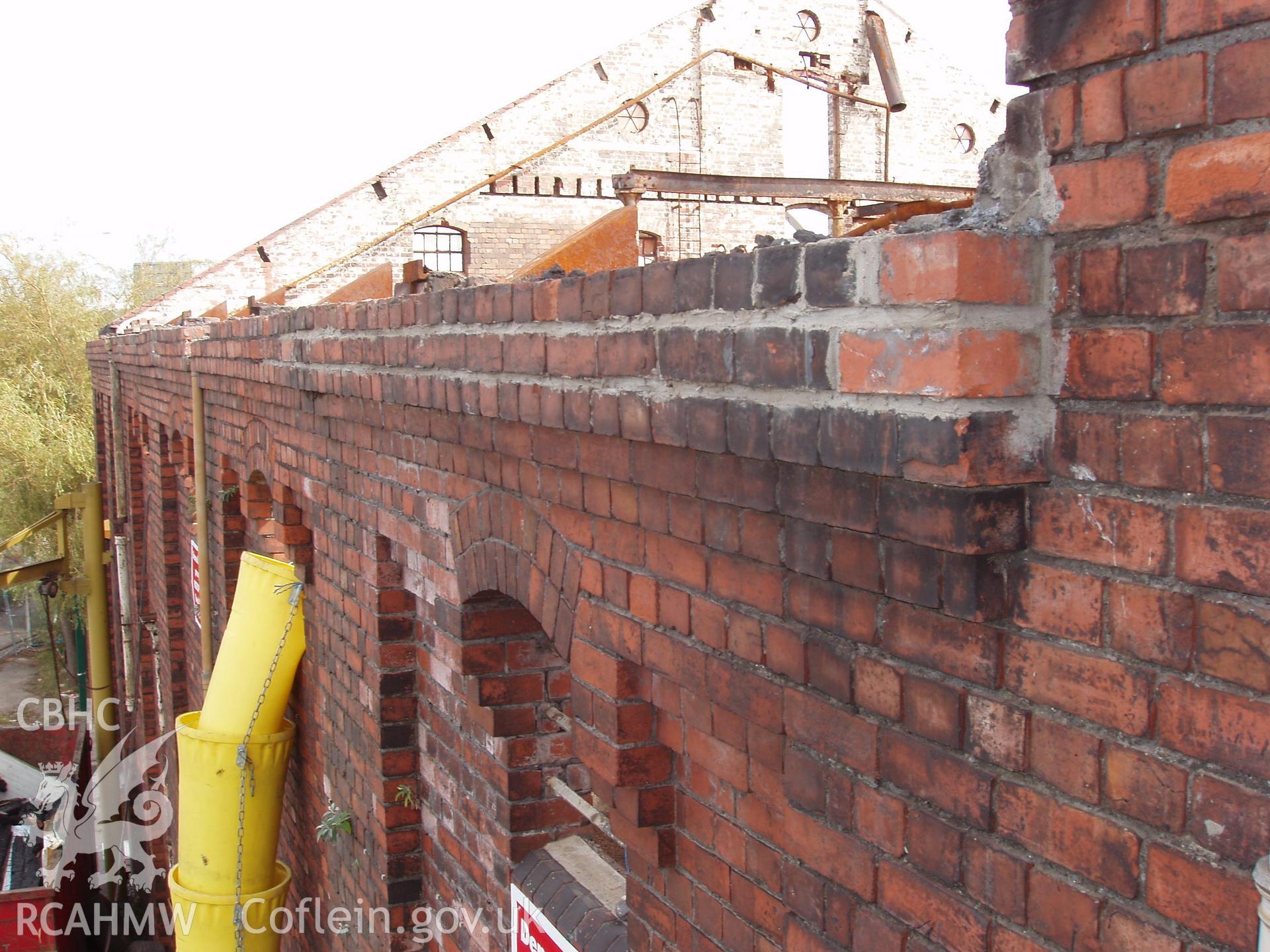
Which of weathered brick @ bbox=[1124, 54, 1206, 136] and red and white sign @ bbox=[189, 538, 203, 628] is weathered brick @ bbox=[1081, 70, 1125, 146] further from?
red and white sign @ bbox=[189, 538, 203, 628]

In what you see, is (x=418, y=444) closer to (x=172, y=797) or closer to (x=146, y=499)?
(x=172, y=797)

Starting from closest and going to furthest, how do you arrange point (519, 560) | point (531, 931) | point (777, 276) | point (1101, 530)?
1. point (1101, 530)
2. point (777, 276)
3. point (519, 560)
4. point (531, 931)

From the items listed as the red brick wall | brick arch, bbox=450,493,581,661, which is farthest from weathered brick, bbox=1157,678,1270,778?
brick arch, bbox=450,493,581,661

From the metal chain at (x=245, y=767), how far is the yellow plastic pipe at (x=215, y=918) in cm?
2

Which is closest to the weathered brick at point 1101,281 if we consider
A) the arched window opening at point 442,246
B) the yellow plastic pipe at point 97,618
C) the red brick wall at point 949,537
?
the red brick wall at point 949,537

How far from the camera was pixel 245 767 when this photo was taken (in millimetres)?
4449

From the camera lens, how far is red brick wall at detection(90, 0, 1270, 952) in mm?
1093

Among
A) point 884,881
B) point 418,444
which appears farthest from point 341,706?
point 884,881

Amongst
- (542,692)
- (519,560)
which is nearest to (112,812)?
(542,692)

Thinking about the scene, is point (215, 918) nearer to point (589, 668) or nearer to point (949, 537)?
point (589, 668)

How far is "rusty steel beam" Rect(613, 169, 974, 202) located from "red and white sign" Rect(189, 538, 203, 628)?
4113 millimetres

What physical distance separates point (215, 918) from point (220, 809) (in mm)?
474

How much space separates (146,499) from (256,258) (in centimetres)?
582

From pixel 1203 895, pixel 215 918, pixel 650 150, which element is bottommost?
pixel 215 918
